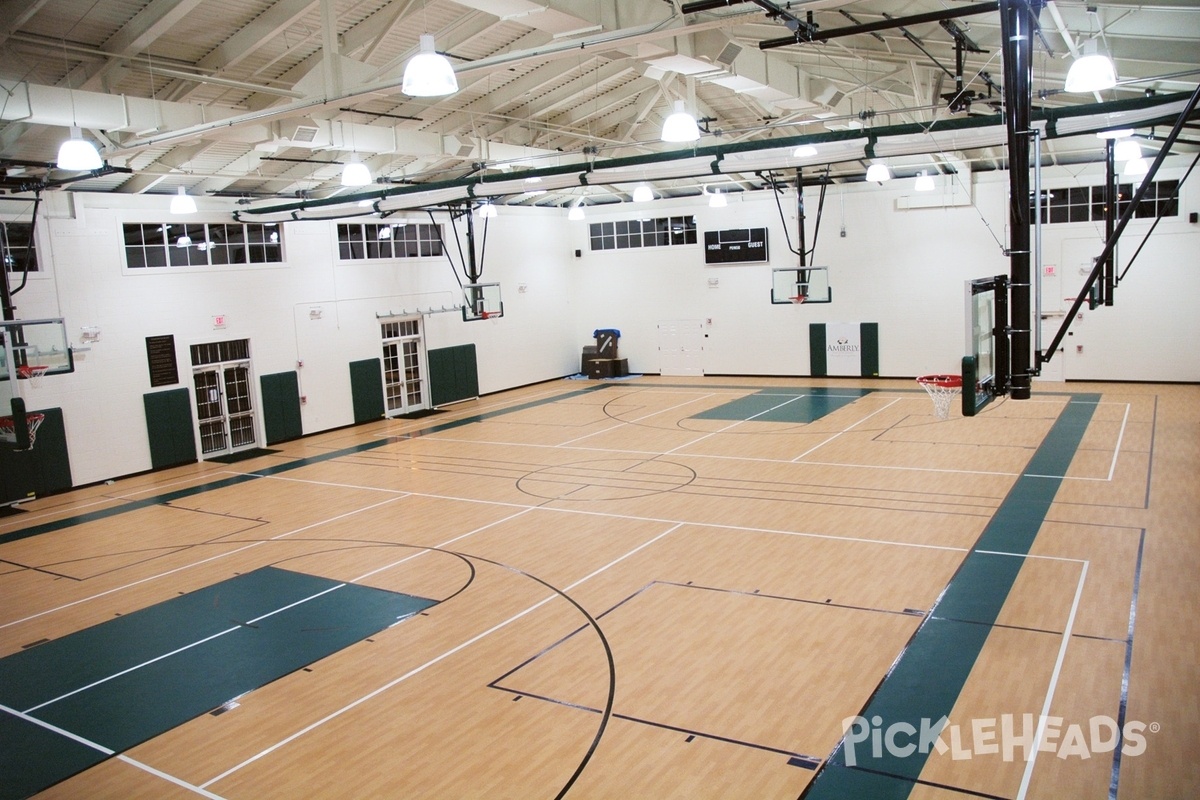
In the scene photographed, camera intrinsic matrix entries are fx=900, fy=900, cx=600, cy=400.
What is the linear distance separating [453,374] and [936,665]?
1886 cm

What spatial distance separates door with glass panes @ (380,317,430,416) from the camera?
23500mm

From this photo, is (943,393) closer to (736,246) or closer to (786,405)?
(786,405)

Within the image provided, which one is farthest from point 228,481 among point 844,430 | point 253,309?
point 844,430

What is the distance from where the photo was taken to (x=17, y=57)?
1178cm

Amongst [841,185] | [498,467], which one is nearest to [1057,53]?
[498,467]

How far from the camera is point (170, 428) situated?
1858 cm

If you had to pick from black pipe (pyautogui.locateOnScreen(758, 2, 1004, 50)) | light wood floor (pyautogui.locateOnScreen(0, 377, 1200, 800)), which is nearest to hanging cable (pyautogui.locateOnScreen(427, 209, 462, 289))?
light wood floor (pyautogui.locateOnScreen(0, 377, 1200, 800))

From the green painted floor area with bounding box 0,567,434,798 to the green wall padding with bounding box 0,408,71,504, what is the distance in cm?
779

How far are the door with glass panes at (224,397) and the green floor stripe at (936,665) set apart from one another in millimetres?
15612

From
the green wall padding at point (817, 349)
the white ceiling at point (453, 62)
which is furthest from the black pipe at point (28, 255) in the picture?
the green wall padding at point (817, 349)

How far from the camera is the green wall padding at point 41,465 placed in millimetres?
16078

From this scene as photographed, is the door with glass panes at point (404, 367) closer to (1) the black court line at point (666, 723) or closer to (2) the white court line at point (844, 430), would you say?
(2) the white court line at point (844, 430)

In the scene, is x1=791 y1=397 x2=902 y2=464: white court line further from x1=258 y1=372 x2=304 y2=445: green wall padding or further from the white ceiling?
x1=258 y1=372 x2=304 y2=445: green wall padding

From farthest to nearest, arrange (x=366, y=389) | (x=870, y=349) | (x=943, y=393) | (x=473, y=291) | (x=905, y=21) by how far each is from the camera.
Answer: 1. (x=870, y=349)
2. (x=473, y=291)
3. (x=366, y=389)
4. (x=943, y=393)
5. (x=905, y=21)
